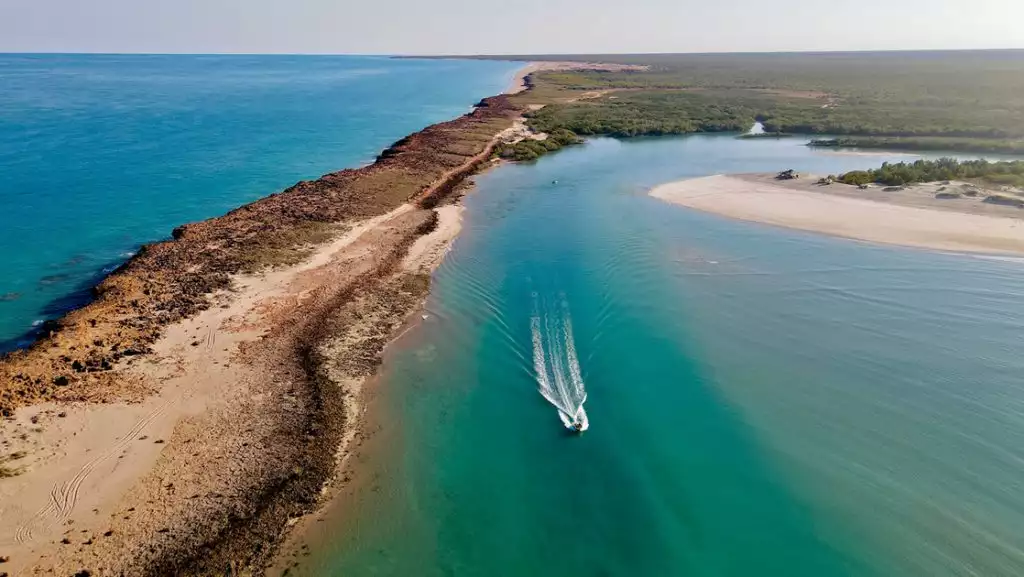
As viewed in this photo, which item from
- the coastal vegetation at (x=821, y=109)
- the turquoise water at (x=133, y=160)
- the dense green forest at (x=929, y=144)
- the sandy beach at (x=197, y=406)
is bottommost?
the sandy beach at (x=197, y=406)

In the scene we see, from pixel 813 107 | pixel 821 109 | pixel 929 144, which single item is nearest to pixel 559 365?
pixel 929 144

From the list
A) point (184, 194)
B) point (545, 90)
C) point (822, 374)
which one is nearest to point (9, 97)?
point (184, 194)

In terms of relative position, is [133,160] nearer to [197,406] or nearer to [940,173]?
[197,406]

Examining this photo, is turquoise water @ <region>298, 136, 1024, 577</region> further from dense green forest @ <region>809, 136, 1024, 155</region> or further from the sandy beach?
dense green forest @ <region>809, 136, 1024, 155</region>

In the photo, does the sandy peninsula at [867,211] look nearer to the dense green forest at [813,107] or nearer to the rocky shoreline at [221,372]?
the rocky shoreline at [221,372]

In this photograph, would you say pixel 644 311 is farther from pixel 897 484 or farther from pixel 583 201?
pixel 583 201

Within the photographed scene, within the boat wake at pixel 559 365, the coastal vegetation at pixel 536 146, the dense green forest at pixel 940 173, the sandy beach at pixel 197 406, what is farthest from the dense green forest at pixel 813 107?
the boat wake at pixel 559 365
